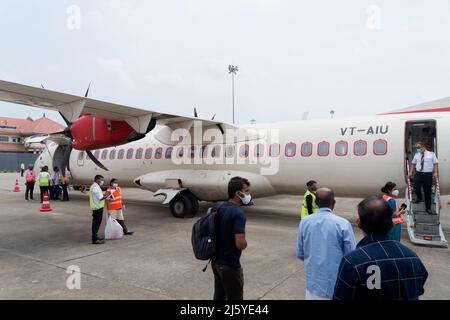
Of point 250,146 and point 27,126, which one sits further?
point 27,126

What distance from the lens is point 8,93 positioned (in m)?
7.40

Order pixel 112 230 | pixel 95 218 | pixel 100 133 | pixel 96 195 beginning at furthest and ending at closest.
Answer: pixel 100 133 < pixel 112 230 < pixel 95 218 < pixel 96 195

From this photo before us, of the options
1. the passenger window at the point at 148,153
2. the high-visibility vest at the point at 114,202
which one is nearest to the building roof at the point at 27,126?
the passenger window at the point at 148,153

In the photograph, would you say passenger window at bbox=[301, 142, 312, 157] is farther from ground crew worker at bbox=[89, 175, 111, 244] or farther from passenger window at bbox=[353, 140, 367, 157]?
ground crew worker at bbox=[89, 175, 111, 244]

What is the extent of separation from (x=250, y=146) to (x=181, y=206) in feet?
10.2

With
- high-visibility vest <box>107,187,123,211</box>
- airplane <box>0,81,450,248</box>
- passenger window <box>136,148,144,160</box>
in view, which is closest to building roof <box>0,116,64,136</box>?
passenger window <box>136,148,144,160</box>

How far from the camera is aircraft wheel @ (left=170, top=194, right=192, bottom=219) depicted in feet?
37.0

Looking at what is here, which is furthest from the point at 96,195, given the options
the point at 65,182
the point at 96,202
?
the point at 65,182

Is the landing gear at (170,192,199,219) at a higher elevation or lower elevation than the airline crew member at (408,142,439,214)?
lower

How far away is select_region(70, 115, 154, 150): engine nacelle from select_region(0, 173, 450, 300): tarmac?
2.52 meters

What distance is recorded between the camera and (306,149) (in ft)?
33.1

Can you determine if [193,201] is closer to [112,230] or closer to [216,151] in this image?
[216,151]

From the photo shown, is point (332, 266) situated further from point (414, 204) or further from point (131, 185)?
point (131, 185)
